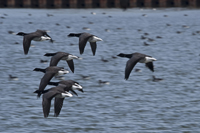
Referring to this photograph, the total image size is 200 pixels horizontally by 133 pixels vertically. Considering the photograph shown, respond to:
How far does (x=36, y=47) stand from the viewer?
4831 centimetres

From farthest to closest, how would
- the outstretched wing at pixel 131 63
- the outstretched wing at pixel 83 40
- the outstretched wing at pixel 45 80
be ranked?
the outstretched wing at pixel 83 40
the outstretched wing at pixel 131 63
the outstretched wing at pixel 45 80

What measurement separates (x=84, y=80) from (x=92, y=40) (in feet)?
35.4

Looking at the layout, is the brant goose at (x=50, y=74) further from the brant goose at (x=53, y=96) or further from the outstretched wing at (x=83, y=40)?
the outstretched wing at (x=83, y=40)

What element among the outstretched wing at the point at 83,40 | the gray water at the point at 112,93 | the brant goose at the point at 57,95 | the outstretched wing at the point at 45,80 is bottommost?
the gray water at the point at 112,93

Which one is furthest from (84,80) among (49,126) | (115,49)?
(115,49)

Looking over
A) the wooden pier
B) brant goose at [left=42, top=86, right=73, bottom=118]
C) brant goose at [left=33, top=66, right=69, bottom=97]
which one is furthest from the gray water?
the wooden pier

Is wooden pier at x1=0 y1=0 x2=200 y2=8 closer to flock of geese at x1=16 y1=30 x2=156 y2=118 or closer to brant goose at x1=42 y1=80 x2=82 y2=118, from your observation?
flock of geese at x1=16 y1=30 x2=156 y2=118

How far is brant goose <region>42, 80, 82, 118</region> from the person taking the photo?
52.1 ft

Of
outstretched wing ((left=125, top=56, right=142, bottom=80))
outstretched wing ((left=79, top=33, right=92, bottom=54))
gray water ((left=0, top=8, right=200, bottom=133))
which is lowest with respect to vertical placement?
gray water ((left=0, top=8, right=200, bottom=133))

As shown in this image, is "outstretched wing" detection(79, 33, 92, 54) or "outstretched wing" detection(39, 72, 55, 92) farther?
"outstretched wing" detection(79, 33, 92, 54)

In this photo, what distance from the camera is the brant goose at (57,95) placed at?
15.9m

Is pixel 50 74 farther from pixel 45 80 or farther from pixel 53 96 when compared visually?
pixel 53 96

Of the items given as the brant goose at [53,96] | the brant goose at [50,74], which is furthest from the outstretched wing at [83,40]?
the brant goose at [53,96]

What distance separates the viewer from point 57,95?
17.0 m
